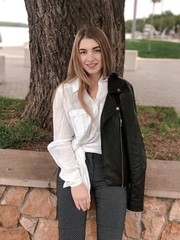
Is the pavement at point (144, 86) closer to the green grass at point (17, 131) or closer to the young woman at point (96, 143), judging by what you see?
the green grass at point (17, 131)

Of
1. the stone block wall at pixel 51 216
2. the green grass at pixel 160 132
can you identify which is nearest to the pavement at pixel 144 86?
the green grass at pixel 160 132

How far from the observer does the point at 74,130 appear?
2.23 m

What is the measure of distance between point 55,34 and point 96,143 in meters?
1.81

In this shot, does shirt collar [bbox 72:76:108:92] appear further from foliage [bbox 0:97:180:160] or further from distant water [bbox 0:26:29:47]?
distant water [bbox 0:26:29:47]

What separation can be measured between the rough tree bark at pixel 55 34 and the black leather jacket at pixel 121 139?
1.60m

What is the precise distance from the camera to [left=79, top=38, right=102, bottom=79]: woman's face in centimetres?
219

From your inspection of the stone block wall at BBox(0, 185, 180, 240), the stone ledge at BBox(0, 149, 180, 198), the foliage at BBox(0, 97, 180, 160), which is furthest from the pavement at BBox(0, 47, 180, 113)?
the stone block wall at BBox(0, 185, 180, 240)

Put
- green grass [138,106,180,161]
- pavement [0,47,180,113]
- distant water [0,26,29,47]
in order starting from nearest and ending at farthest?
green grass [138,106,180,161], pavement [0,47,180,113], distant water [0,26,29,47]

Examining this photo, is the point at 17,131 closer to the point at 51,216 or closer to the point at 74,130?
the point at 51,216

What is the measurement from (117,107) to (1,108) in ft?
Result: 10.0

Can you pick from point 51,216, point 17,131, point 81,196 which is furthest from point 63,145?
point 17,131

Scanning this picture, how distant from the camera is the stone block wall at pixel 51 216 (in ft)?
8.59

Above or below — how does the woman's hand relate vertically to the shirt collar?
below

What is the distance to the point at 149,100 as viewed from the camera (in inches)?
331
